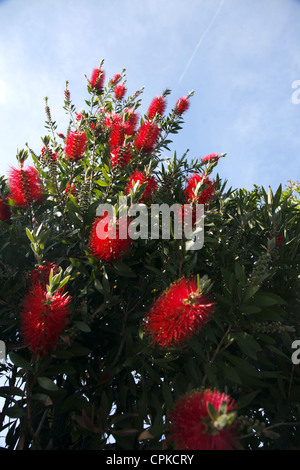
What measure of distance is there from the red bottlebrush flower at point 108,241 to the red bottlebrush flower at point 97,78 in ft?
7.86

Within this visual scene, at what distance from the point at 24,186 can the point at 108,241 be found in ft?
2.25

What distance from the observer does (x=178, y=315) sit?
4.86 ft

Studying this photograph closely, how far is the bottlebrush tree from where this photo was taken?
150cm

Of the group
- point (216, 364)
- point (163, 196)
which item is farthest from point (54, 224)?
point (216, 364)

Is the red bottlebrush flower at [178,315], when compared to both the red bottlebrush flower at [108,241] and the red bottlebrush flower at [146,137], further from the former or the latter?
the red bottlebrush flower at [146,137]

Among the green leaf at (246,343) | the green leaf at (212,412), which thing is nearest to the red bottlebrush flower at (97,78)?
the green leaf at (246,343)

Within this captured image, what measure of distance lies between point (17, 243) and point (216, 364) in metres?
1.26

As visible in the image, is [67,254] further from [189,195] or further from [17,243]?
[189,195]

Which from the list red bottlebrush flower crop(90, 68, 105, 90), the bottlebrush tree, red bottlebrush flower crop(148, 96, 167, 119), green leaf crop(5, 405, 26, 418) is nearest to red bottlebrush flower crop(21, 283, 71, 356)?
the bottlebrush tree

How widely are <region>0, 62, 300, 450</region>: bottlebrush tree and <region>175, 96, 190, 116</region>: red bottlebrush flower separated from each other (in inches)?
42.5

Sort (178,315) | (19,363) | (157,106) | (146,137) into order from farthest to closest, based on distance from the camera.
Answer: (157,106)
(146,137)
(19,363)
(178,315)

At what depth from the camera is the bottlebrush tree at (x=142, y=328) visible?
150cm

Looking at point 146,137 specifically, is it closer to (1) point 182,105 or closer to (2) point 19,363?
(1) point 182,105

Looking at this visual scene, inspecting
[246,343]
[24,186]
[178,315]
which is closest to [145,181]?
[24,186]
